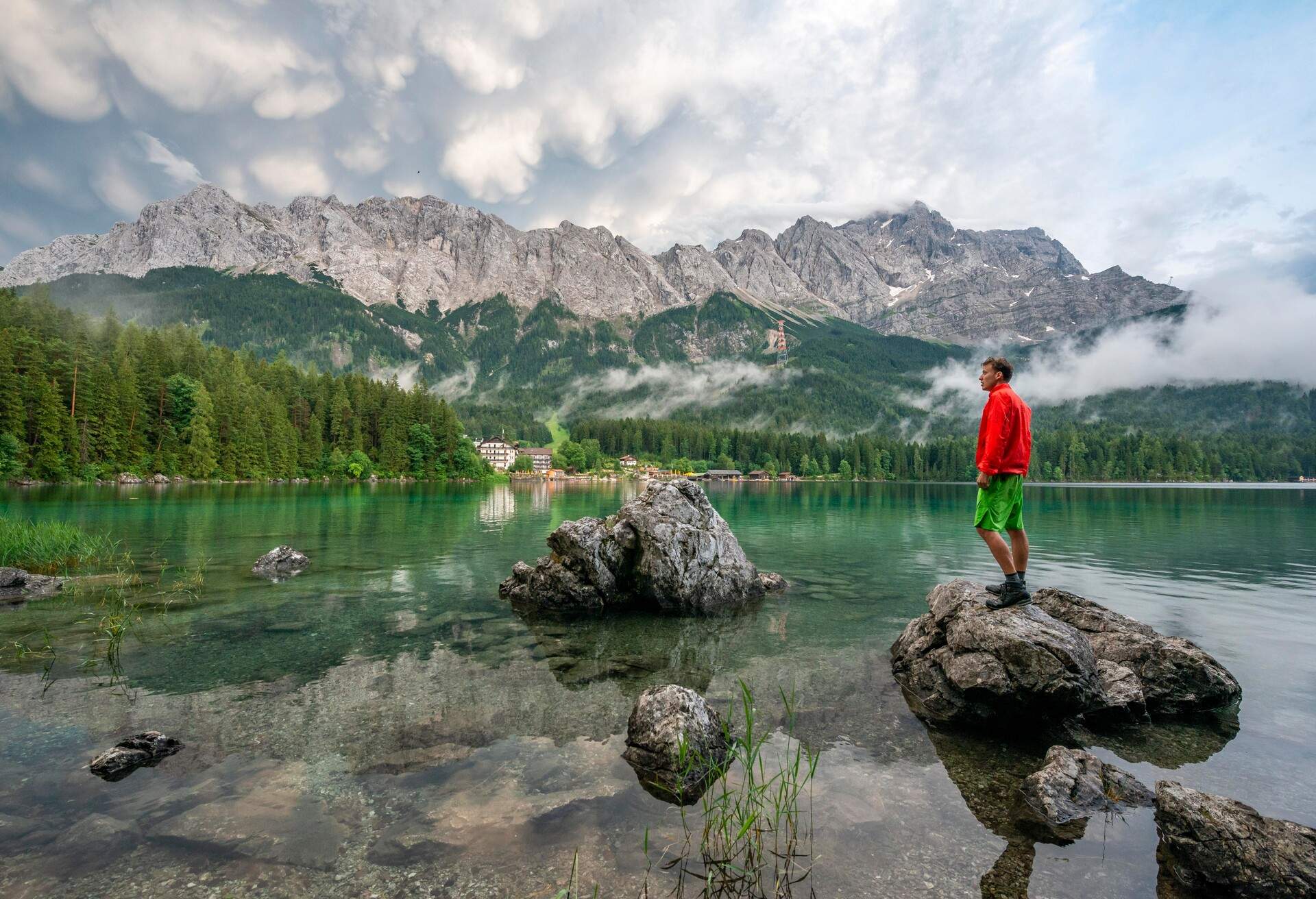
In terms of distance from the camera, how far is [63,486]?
2793 inches

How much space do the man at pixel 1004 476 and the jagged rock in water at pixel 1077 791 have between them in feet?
12.4

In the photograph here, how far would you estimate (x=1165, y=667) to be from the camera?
11.6 meters

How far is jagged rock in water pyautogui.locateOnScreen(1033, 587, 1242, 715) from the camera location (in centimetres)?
1115

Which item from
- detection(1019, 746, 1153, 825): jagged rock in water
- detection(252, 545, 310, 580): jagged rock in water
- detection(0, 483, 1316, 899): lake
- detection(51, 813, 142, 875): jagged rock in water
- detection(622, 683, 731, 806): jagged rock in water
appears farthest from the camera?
detection(252, 545, 310, 580): jagged rock in water

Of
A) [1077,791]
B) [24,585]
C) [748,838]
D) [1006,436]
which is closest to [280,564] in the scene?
[24,585]

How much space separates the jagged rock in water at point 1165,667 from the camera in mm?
11148

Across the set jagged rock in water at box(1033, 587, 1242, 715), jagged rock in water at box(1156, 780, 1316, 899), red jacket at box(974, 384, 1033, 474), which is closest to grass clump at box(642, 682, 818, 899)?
jagged rock in water at box(1156, 780, 1316, 899)

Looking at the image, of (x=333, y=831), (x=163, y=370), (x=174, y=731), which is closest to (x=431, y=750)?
(x=333, y=831)

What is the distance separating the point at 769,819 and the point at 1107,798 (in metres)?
4.84

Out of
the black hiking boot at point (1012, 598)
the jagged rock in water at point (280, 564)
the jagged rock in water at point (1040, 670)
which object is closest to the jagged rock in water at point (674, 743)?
the jagged rock in water at point (1040, 670)

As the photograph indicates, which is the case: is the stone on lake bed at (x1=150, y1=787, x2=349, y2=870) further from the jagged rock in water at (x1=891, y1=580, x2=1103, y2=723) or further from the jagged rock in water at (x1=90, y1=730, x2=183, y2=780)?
the jagged rock in water at (x1=891, y1=580, x2=1103, y2=723)

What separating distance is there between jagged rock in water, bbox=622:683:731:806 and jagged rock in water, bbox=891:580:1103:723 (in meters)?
4.46

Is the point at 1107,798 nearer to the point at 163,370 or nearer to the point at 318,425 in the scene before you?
the point at 163,370

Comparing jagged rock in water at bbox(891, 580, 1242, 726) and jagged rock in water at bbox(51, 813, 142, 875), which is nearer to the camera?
jagged rock in water at bbox(51, 813, 142, 875)
